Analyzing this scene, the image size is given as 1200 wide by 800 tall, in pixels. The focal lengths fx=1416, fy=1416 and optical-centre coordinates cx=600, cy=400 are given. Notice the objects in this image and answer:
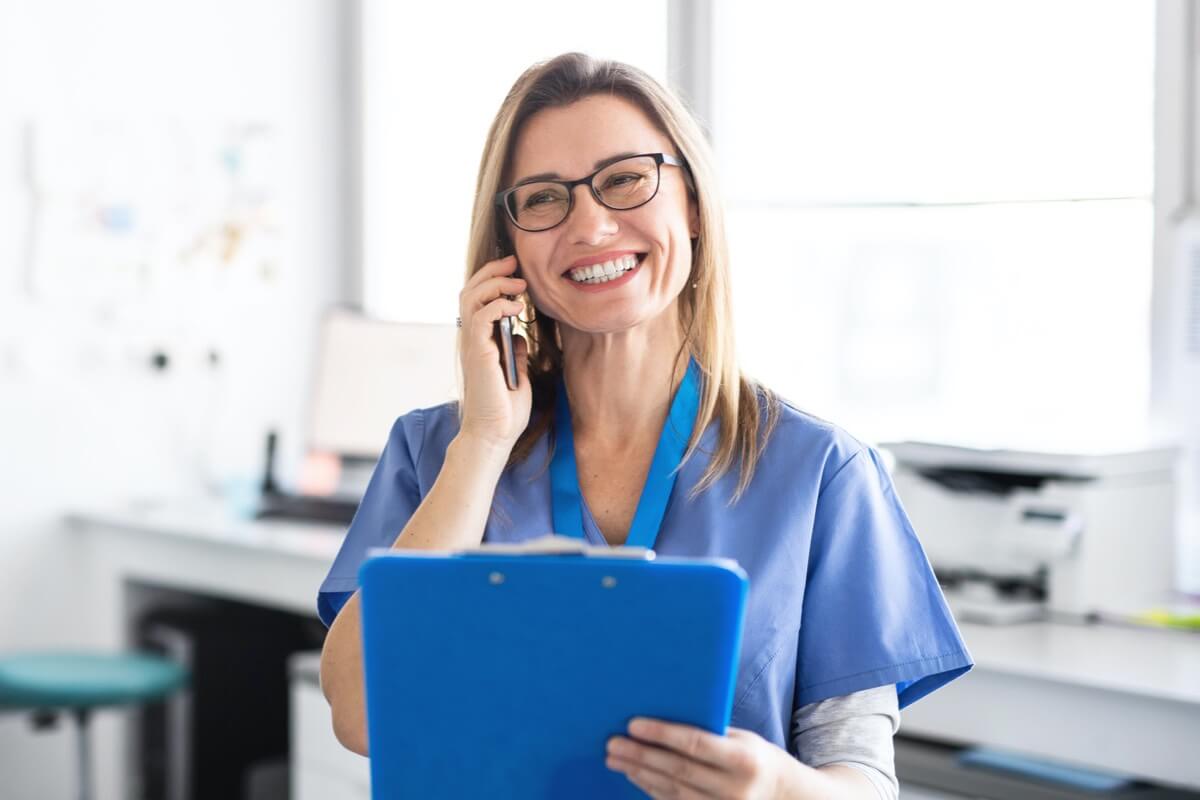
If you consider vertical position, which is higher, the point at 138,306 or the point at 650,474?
the point at 138,306

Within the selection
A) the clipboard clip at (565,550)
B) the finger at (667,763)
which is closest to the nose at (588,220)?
the clipboard clip at (565,550)

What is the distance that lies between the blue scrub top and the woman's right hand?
73mm

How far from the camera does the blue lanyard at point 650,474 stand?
1.38 meters

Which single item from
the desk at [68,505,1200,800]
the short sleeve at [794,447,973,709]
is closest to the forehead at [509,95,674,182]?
the short sleeve at [794,447,973,709]

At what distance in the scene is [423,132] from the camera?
13.7 feet

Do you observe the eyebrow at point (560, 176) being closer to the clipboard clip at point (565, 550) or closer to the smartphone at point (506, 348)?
the smartphone at point (506, 348)

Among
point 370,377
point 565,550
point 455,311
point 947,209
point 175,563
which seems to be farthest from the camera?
point 370,377

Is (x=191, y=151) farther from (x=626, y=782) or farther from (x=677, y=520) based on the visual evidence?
(x=626, y=782)

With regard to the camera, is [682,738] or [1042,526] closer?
[682,738]

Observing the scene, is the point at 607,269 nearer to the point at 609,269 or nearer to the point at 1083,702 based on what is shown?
the point at 609,269

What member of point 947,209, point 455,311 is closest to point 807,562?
point 455,311

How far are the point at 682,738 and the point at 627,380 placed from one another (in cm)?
Answer: 50

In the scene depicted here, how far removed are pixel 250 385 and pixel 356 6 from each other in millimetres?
1155

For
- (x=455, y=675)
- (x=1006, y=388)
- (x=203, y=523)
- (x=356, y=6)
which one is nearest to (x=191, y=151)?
(x=356, y=6)
